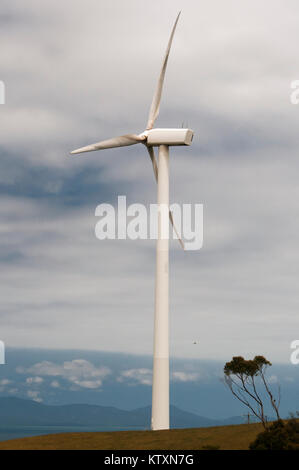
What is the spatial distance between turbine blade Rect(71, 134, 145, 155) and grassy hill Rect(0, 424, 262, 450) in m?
35.6

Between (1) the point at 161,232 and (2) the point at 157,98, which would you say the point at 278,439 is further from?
(2) the point at 157,98

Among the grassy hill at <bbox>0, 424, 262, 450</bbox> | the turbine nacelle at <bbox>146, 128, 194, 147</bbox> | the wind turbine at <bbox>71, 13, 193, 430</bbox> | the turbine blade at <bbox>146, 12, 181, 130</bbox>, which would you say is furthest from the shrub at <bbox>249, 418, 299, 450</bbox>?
the turbine blade at <bbox>146, 12, 181, 130</bbox>

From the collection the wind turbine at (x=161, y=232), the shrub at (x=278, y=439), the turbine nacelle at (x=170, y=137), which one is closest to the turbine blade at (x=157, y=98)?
the wind turbine at (x=161, y=232)

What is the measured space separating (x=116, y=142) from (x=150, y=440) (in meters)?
38.4

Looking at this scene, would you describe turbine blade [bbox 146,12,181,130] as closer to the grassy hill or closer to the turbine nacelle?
the turbine nacelle

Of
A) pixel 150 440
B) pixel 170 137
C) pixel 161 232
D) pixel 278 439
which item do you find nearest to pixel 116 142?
pixel 170 137

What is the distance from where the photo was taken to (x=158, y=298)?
7831 centimetres

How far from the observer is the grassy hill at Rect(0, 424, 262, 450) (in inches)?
2598

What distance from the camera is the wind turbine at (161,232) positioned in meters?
76.4
